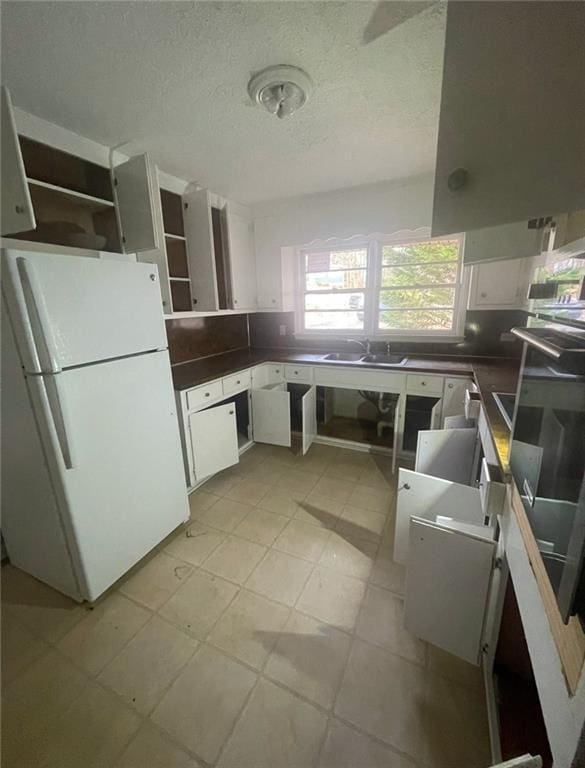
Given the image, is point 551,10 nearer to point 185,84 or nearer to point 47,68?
point 185,84

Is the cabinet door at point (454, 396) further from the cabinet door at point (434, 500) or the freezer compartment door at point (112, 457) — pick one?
the freezer compartment door at point (112, 457)

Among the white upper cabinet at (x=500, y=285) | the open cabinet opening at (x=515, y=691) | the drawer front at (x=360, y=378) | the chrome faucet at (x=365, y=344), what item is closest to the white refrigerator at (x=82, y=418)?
the drawer front at (x=360, y=378)

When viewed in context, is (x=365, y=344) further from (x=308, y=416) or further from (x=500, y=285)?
(x=500, y=285)

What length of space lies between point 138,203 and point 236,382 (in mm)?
1375

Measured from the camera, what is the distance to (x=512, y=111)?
1.53ft

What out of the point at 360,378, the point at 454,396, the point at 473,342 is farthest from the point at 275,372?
the point at 473,342

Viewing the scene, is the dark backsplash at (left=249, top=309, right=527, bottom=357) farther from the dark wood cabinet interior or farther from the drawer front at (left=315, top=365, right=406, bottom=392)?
the dark wood cabinet interior

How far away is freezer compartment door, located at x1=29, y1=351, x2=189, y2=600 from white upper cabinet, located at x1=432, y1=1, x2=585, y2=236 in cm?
144

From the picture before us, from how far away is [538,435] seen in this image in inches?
30.5

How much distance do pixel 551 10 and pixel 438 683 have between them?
70.9 inches

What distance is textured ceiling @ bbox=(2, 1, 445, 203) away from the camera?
1001mm

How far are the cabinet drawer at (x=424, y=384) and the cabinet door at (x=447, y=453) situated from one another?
2.31 ft

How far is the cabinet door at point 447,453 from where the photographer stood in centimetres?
172

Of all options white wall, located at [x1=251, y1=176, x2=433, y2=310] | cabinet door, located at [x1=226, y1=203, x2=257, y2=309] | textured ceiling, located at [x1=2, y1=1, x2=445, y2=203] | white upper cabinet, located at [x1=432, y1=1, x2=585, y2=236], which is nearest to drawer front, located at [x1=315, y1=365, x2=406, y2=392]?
white wall, located at [x1=251, y1=176, x2=433, y2=310]
